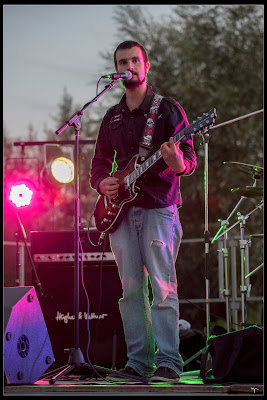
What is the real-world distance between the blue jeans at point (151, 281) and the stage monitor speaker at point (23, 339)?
0.51 metres

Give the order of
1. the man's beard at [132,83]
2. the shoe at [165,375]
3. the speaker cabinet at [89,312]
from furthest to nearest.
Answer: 1. the speaker cabinet at [89,312]
2. the man's beard at [132,83]
3. the shoe at [165,375]

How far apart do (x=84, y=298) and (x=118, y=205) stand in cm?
115

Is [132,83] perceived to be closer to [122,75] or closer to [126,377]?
[122,75]

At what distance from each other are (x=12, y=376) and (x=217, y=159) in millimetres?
8691

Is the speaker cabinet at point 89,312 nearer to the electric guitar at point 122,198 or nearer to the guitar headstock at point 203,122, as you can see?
the electric guitar at point 122,198

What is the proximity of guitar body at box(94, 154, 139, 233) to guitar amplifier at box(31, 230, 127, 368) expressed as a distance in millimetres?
779

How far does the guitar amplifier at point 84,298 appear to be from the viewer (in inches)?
169

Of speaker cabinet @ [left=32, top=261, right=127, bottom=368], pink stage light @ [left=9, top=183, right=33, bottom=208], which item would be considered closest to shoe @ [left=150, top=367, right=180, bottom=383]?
speaker cabinet @ [left=32, top=261, right=127, bottom=368]


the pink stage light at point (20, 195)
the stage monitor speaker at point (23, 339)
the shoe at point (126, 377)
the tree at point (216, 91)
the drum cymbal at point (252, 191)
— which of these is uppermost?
the tree at point (216, 91)

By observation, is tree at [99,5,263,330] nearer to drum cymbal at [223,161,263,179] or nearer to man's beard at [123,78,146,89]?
drum cymbal at [223,161,263,179]

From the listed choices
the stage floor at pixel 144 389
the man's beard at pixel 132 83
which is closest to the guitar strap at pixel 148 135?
the man's beard at pixel 132 83

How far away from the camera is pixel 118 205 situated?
349 cm

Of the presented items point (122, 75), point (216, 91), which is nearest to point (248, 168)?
point (122, 75)

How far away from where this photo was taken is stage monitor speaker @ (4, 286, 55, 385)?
3.12m
